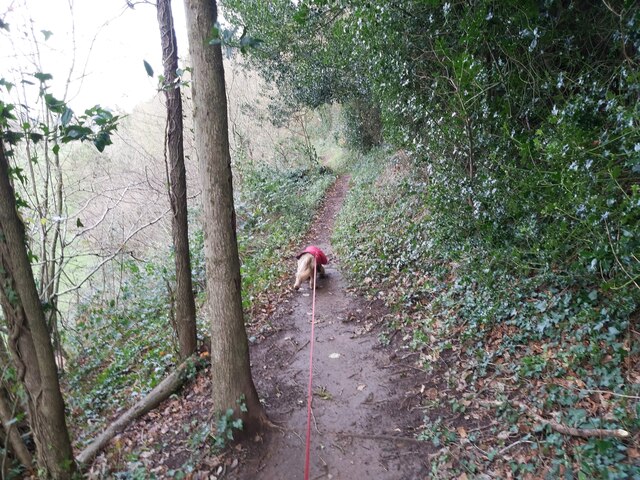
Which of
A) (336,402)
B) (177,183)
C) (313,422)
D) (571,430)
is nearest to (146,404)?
(313,422)

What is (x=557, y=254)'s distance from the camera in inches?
156

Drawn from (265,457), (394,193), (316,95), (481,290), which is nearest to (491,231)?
(481,290)

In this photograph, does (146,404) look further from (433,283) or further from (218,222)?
(433,283)

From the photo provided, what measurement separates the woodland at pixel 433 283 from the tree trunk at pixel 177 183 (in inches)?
1.0

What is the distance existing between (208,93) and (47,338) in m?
2.54

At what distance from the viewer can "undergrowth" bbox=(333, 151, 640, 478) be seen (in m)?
2.89

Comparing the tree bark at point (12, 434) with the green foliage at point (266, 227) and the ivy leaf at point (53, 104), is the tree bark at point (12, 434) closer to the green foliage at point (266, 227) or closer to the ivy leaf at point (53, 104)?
the ivy leaf at point (53, 104)

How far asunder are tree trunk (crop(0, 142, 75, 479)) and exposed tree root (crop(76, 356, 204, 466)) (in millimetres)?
677

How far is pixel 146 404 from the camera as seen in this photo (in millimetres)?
4742

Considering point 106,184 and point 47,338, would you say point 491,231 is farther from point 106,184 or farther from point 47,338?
point 106,184

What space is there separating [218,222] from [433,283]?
3634 mm

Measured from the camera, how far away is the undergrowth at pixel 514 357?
289cm

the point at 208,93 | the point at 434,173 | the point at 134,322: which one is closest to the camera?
the point at 208,93

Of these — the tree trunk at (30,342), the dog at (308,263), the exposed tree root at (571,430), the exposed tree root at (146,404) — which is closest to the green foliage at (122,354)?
the exposed tree root at (146,404)
